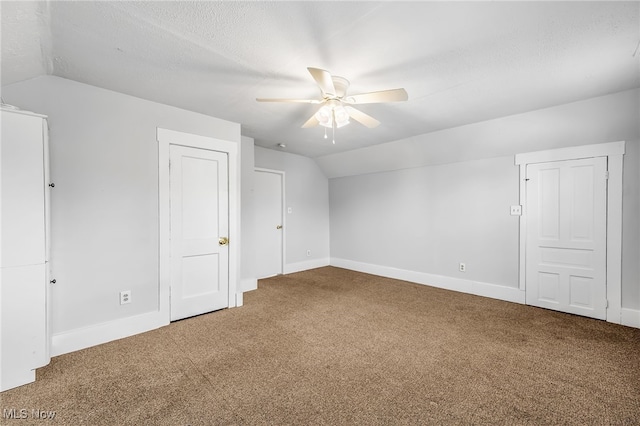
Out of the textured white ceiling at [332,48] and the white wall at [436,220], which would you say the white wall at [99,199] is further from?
the white wall at [436,220]

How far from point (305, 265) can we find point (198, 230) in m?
2.87

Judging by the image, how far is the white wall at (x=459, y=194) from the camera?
298 centimetres

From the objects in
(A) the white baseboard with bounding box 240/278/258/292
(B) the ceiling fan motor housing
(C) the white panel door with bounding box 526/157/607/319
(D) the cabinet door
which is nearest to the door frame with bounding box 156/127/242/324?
(D) the cabinet door

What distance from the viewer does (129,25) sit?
1718 mm

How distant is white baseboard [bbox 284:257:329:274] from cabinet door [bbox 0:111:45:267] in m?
3.79

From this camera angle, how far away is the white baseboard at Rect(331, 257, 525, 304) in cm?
381

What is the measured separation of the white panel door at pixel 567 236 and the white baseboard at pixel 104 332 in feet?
15.5

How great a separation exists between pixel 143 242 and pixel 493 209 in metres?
4.61

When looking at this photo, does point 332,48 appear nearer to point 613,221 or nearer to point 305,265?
point 613,221

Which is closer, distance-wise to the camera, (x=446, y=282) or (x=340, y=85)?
(x=340, y=85)

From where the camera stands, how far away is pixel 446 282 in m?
4.43

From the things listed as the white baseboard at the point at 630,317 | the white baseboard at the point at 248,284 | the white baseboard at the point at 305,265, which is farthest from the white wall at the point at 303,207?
the white baseboard at the point at 630,317

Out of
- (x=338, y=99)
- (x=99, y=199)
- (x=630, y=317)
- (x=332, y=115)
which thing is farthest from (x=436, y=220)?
(x=99, y=199)

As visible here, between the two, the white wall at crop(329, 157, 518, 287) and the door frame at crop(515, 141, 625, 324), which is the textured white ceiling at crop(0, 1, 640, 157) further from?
the white wall at crop(329, 157, 518, 287)
